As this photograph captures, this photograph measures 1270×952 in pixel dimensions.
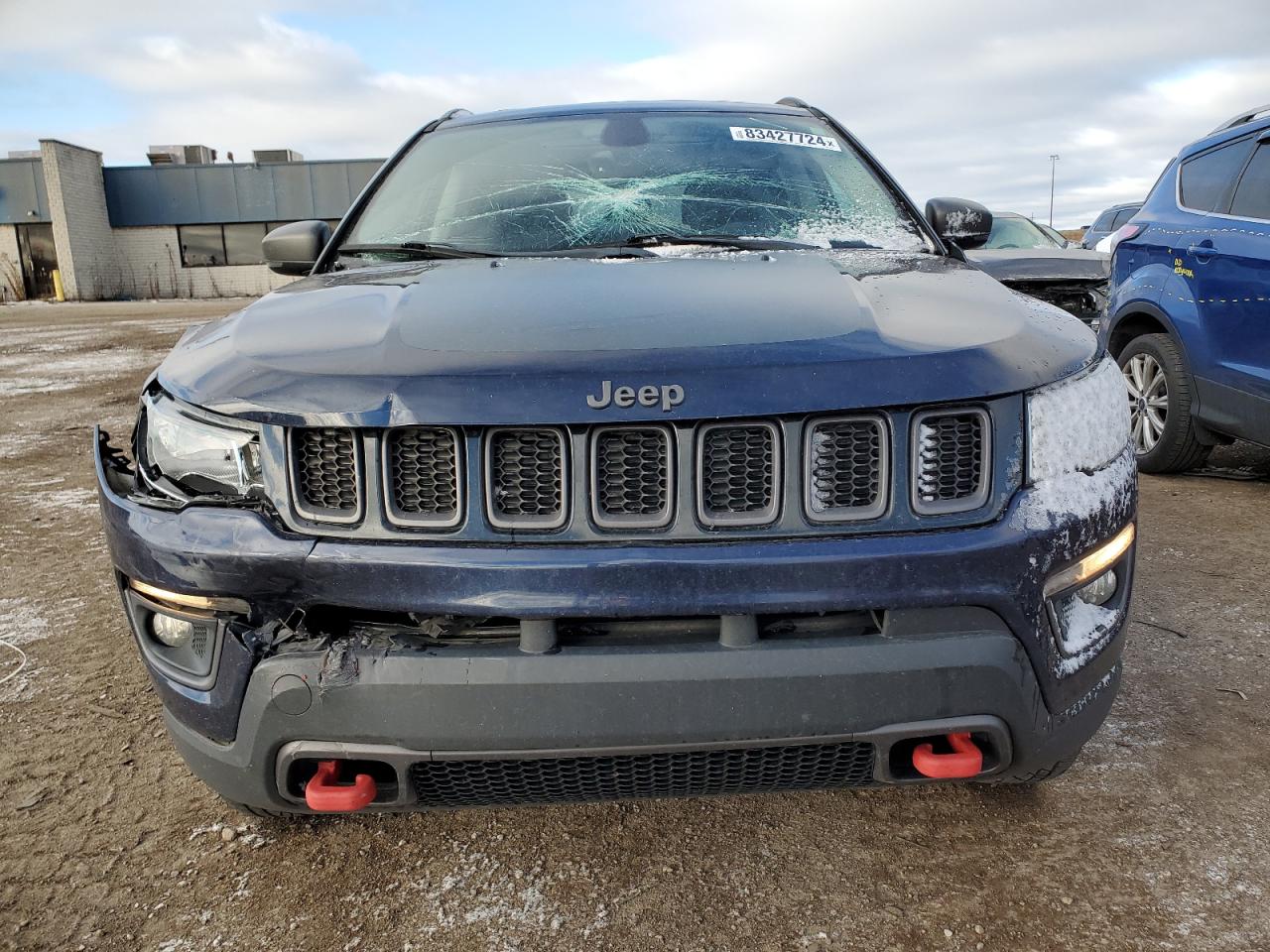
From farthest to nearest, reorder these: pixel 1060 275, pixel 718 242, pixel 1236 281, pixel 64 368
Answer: pixel 64 368
pixel 1060 275
pixel 1236 281
pixel 718 242

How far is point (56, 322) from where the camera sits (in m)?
19.2

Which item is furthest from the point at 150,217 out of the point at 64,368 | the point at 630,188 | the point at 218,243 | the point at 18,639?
the point at 630,188

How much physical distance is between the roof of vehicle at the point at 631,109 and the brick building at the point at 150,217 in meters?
30.4

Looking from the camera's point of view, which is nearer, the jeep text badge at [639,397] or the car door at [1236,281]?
the jeep text badge at [639,397]

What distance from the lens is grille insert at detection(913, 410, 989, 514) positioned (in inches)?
62.3

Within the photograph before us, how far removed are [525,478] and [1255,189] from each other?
14.6 feet

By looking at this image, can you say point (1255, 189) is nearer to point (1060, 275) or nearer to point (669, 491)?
point (1060, 275)

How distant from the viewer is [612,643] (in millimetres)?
1553

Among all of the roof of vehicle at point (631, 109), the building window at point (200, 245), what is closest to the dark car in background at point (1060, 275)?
the roof of vehicle at point (631, 109)

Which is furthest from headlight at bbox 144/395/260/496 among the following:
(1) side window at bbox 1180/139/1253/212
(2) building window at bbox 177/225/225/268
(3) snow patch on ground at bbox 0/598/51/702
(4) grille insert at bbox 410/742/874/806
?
(2) building window at bbox 177/225/225/268

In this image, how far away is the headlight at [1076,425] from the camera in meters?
1.64

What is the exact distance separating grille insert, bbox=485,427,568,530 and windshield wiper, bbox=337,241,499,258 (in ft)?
3.37

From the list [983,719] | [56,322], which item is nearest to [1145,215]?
[983,719]

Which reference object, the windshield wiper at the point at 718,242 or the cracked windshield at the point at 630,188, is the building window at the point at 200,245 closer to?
the cracked windshield at the point at 630,188
